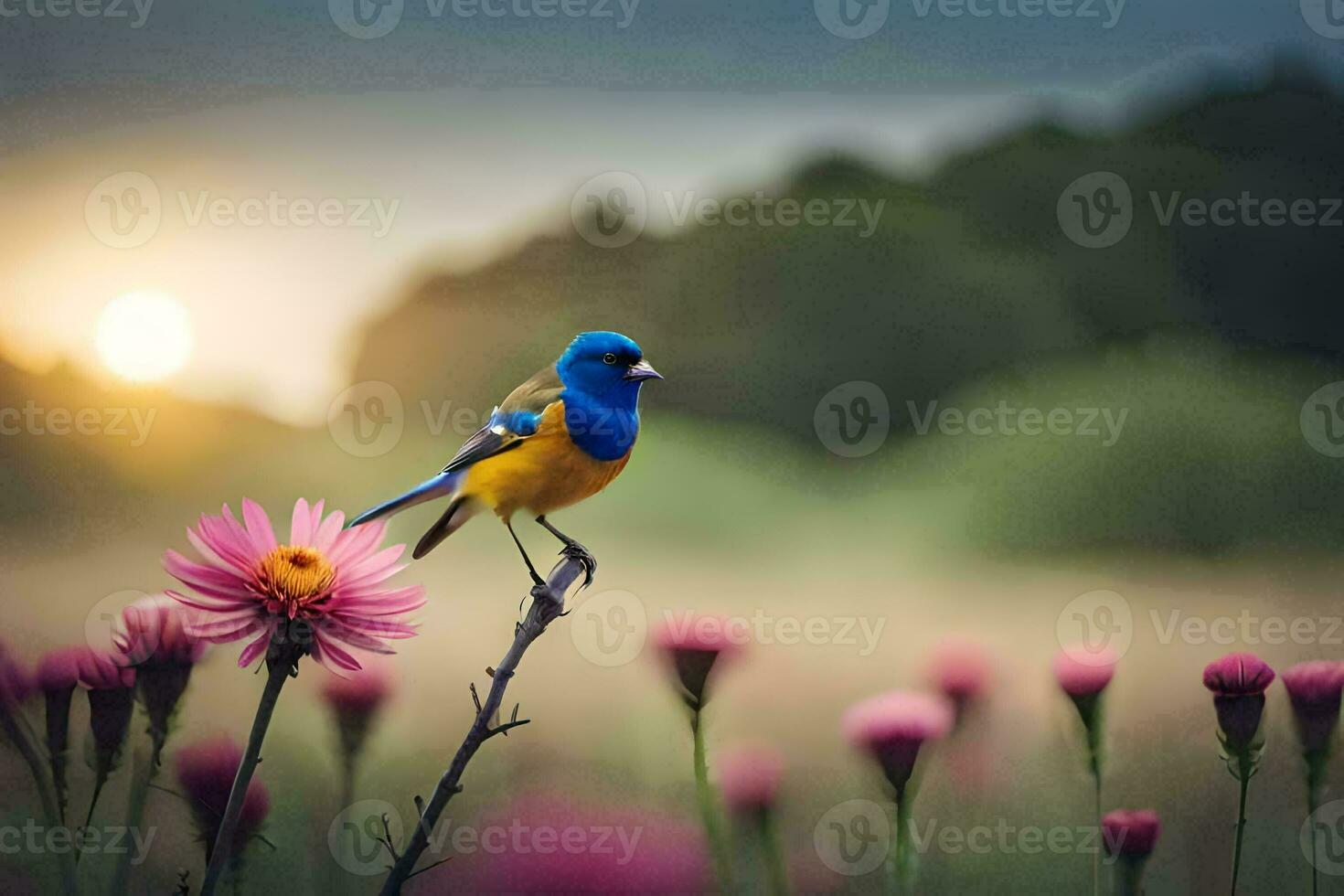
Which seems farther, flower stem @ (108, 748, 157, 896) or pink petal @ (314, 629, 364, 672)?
flower stem @ (108, 748, 157, 896)

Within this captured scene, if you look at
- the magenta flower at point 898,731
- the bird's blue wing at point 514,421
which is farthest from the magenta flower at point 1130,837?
the bird's blue wing at point 514,421

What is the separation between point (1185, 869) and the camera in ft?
5.17

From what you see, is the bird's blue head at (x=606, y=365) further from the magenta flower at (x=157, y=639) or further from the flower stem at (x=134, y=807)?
the flower stem at (x=134, y=807)

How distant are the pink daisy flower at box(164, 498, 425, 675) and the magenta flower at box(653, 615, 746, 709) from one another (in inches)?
14.0

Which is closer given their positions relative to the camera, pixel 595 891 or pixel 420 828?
pixel 420 828

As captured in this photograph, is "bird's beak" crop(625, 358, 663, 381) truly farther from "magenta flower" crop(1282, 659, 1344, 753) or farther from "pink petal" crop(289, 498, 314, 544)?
"magenta flower" crop(1282, 659, 1344, 753)

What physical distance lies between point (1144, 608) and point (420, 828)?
1.31m

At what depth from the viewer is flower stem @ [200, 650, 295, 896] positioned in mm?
994

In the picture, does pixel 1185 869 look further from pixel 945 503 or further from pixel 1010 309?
pixel 1010 309

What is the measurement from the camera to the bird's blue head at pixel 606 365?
131 cm

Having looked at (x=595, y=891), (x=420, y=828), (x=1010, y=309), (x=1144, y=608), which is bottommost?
(x=595, y=891)

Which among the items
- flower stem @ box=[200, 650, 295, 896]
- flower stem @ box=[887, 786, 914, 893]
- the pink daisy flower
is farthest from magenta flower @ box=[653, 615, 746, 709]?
flower stem @ box=[200, 650, 295, 896]

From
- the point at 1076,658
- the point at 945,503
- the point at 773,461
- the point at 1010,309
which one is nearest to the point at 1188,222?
the point at 1010,309

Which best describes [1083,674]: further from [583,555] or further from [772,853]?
[583,555]
